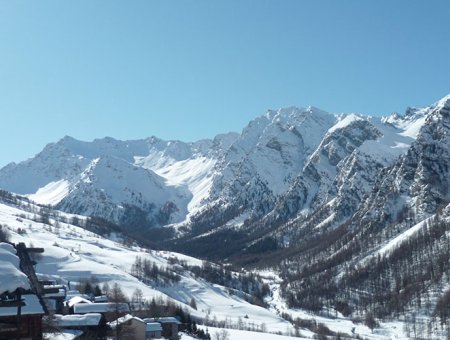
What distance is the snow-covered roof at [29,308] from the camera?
33094mm

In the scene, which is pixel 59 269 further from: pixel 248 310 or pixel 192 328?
pixel 192 328

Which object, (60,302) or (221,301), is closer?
(60,302)

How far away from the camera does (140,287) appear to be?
185 metres

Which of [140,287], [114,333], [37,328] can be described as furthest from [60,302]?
[140,287]

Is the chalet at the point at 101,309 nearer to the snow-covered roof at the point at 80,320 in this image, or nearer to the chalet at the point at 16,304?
the snow-covered roof at the point at 80,320

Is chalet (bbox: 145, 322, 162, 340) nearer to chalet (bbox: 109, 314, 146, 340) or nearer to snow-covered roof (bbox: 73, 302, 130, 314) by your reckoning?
chalet (bbox: 109, 314, 146, 340)

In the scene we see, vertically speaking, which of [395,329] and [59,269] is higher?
[59,269]

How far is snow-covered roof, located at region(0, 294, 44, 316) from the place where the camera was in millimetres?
33094

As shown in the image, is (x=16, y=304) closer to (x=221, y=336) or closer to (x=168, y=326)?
(x=168, y=326)

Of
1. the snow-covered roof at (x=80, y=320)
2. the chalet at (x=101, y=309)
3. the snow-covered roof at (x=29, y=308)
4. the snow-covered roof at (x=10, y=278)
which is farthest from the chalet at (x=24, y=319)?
the chalet at (x=101, y=309)

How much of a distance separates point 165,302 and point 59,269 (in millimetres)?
50084

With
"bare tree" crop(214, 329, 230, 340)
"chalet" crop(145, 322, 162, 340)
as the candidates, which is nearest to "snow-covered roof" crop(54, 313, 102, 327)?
"chalet" crop(145, 322, 162, 340)

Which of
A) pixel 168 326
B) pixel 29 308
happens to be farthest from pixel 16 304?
pixel 168 326

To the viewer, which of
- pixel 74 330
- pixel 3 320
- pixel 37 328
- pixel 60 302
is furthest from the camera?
pixel 60 302
